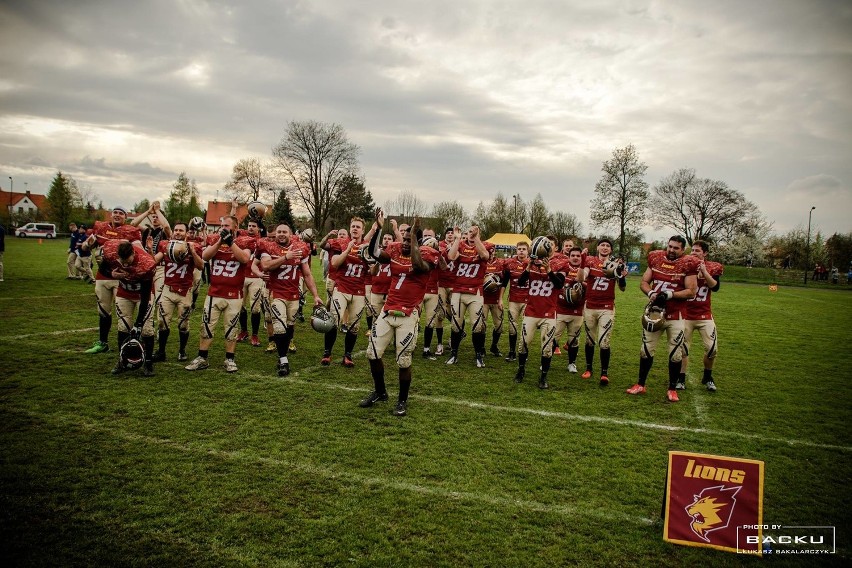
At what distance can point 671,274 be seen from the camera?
794 centimetres

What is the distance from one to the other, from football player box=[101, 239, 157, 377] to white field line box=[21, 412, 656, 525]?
2.19 m

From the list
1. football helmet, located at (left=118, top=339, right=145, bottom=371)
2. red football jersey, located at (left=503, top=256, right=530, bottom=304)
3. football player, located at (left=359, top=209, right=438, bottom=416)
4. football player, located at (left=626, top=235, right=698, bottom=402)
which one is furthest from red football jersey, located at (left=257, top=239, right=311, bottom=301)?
football player, located at (left=626, top=235, right=698, bottom=402)

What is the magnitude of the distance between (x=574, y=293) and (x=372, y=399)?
3.96 metres

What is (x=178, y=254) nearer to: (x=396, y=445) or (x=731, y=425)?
(x=396, y=445)

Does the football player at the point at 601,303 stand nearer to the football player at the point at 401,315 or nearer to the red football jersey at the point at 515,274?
the red football jersey at the point at 515,274

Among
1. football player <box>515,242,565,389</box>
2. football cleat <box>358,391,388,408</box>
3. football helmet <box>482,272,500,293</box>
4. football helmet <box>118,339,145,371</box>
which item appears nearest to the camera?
football cleat <box>358,391,388,408</box>

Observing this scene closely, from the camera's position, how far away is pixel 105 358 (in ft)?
28.2

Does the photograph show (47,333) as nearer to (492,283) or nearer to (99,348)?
(99,348)

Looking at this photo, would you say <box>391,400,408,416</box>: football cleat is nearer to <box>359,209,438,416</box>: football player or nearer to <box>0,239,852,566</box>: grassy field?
<box>359,209,438,416</box>: football player

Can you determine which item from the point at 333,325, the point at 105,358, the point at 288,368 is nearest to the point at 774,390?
the point at 333,325

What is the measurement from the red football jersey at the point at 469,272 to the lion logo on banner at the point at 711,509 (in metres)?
6.10

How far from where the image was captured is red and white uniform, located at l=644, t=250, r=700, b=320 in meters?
7.83

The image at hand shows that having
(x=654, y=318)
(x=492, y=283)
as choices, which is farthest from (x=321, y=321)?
(x=654, y=318)

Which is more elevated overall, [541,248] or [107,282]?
[541,248]
